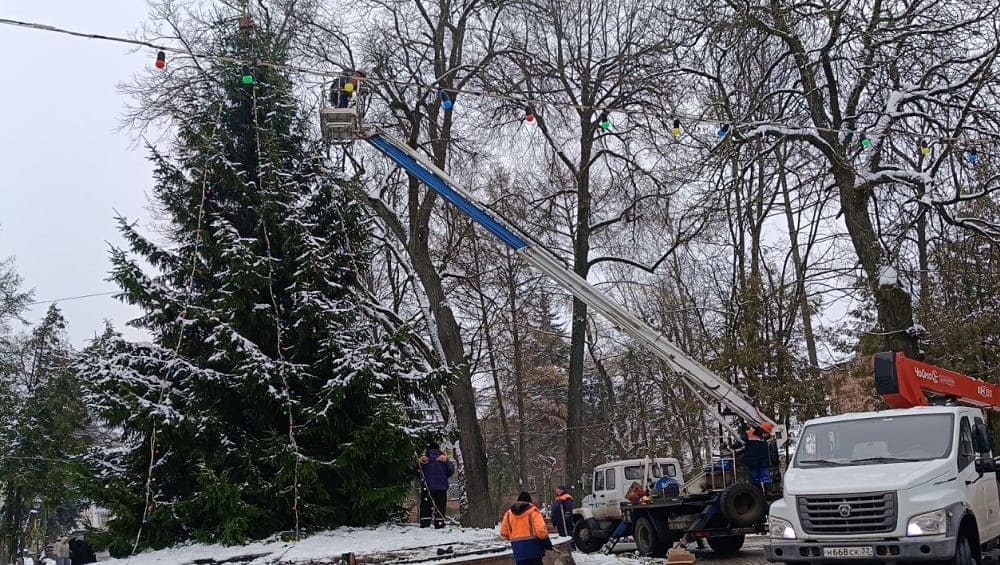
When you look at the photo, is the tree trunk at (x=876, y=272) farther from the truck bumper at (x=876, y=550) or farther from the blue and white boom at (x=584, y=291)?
the truck bumper at (x=876, y=550)

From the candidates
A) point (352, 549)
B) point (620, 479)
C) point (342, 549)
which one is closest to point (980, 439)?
point (352, 549)

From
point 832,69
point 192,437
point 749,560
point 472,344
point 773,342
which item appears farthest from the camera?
point 472,344

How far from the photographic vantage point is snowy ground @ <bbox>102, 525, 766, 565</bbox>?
39.3ft

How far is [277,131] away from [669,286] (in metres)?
21.2

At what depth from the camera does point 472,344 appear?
102ft

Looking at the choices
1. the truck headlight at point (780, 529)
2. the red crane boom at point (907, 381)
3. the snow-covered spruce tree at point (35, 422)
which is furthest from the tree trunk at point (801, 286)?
the snow-covered spruce tree at point (35, 422)

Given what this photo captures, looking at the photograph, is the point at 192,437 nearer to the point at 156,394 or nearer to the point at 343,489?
the point at 156,394

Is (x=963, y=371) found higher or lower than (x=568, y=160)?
lower

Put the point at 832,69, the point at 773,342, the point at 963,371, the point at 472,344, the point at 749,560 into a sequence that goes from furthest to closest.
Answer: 1. the point at 472,344
2. the point at 773,342
3. the point at 963,371
4. the point at 832,69
5. the point at 749,560

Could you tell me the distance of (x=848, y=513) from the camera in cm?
964

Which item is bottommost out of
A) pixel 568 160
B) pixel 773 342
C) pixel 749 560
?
pixel 749 560

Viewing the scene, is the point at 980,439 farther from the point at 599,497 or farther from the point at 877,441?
the point at 599,497

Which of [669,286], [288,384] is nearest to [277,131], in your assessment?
[288,384]

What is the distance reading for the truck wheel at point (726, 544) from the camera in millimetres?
17016
